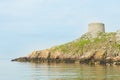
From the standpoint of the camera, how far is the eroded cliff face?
13612 cm

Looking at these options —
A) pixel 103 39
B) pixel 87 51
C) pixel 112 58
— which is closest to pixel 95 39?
pixel 103 39

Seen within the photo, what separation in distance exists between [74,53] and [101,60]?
17.1 meters

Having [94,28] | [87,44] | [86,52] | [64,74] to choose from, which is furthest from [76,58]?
[64,74]

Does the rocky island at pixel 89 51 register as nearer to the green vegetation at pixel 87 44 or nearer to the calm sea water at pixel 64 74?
the green vegetation at pixel 87 44

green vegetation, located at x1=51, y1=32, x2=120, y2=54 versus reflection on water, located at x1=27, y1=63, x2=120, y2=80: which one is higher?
green vegetation, located at x1=51, y1=32, x2=120, y2=54

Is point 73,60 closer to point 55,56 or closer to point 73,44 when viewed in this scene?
point 55,56

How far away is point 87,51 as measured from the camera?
146 m

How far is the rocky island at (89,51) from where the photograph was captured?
136375 millimetres

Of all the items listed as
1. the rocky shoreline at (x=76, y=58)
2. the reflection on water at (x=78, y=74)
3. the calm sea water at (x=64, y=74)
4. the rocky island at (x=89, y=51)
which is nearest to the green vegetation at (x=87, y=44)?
the rocky island at (x=89, y=51)

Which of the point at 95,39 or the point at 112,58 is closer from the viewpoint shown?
the point at 112,58

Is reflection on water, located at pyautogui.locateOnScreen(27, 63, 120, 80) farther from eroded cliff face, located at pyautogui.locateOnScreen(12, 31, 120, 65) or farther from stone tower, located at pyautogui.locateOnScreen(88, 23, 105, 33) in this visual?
stone tower, located at pyautogui.locateOnScreen(88, 23, 105, 33)

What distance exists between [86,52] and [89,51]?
114 cm

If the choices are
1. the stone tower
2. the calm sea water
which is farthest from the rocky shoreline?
the calm sea water

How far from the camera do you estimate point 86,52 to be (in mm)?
145250
